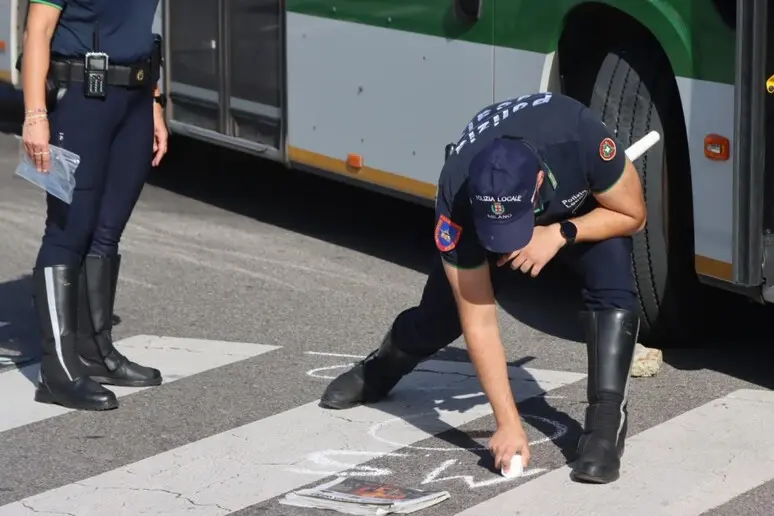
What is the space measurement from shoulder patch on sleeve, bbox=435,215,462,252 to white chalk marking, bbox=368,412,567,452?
2.72ft

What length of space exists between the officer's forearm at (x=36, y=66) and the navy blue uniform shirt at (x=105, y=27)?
111mm

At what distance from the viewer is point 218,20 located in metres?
8.72

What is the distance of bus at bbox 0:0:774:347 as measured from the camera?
5.79m

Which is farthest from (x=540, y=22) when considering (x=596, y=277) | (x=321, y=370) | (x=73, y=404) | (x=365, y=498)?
(x=365, y=498)

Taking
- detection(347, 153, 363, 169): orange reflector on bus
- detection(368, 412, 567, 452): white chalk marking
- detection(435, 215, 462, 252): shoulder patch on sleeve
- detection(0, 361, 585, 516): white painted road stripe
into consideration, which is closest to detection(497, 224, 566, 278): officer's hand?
detection(435, 215, 462, 252): shoulder patch on sleeve

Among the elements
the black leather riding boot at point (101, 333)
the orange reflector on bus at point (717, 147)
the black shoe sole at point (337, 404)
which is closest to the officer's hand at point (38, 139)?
the black leather riding boot at point (101, 333)

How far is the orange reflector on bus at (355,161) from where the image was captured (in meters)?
7.85

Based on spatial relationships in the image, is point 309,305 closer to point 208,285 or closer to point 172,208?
point 208,285

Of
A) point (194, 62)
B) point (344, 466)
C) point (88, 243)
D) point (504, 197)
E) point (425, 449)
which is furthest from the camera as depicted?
point (194, 62)

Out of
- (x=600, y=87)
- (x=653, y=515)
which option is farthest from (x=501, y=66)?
(x=653, y=515)

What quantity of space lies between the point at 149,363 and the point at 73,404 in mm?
659

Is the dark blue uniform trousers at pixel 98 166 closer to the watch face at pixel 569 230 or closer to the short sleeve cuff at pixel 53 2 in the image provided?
the short sleeve cuff at pixel 53 2

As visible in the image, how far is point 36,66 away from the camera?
5.63 meters

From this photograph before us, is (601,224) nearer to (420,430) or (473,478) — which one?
(473,478)
